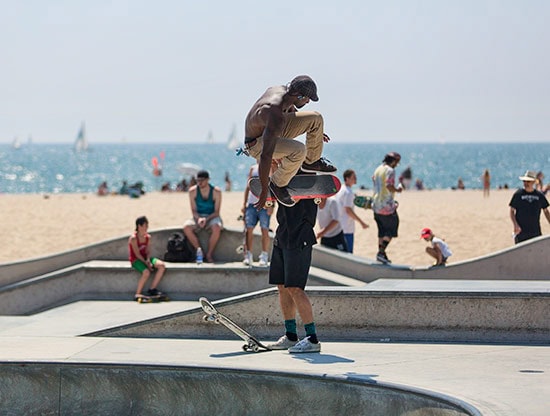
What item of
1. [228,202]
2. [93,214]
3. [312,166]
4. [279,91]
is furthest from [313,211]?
[228,202]

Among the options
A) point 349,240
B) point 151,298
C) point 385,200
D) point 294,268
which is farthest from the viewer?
point 349,240

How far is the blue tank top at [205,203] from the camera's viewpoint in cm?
1424

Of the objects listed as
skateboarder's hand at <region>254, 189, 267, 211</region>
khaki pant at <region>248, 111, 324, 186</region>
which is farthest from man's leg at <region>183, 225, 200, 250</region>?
skateboarder's hand at <region>254, 189, 267, 211</region>

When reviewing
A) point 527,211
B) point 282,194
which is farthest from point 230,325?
point 527,211

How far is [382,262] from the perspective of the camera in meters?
13.3

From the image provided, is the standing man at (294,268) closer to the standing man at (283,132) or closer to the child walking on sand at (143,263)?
the standing man at (283,132)

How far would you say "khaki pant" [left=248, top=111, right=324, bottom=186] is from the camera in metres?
7.98

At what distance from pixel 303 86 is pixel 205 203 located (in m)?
6.50

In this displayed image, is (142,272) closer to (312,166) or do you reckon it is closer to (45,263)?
(45,263)

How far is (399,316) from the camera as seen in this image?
9320mm

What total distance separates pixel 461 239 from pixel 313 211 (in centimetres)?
1427

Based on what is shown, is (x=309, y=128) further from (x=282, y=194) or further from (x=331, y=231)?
(x=331, y=231)

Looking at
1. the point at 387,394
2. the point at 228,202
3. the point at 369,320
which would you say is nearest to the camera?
the point at 387,394

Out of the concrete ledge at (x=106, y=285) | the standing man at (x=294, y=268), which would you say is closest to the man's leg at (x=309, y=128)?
the standing man at (x=294, y=268)
